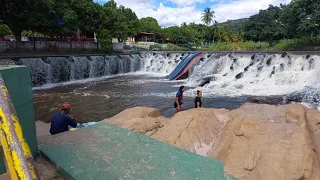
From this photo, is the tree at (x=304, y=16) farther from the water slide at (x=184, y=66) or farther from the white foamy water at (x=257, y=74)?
the water slide at (x=184, y=66)

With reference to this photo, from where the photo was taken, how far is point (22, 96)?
2.64 metres

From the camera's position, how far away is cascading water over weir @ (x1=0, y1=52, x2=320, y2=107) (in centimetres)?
1413

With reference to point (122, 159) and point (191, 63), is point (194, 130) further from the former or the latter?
point (191, 63)

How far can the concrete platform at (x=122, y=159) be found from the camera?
8.13ft

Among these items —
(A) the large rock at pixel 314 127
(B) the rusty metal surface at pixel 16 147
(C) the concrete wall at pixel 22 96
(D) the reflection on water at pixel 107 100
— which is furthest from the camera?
(D) the reflection on water at pixel 107 100

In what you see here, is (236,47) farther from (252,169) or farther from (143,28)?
(252,169)

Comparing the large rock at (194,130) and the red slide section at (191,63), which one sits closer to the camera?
the large rock at (194,130)

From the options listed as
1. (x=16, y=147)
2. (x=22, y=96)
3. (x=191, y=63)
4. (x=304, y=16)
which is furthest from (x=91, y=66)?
(x=16, y=147)

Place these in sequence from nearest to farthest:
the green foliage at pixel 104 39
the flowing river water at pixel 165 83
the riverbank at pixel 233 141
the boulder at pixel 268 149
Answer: the riverbank at pixel 233 141 < the boulder at pixel 268 149 < the flowing river water at pixel 165 83 < the green foliage at pixel 104 39

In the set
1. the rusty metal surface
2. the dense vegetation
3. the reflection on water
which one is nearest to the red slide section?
the reflection on water

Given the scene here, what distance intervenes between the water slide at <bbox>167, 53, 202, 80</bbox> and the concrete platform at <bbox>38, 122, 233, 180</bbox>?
1670 cm

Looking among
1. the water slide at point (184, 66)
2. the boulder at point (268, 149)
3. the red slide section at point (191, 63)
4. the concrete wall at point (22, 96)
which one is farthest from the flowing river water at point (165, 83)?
the concrete wall at point (22, 96)

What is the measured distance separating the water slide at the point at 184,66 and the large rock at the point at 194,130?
14.3 meters

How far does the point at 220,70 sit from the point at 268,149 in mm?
15981
